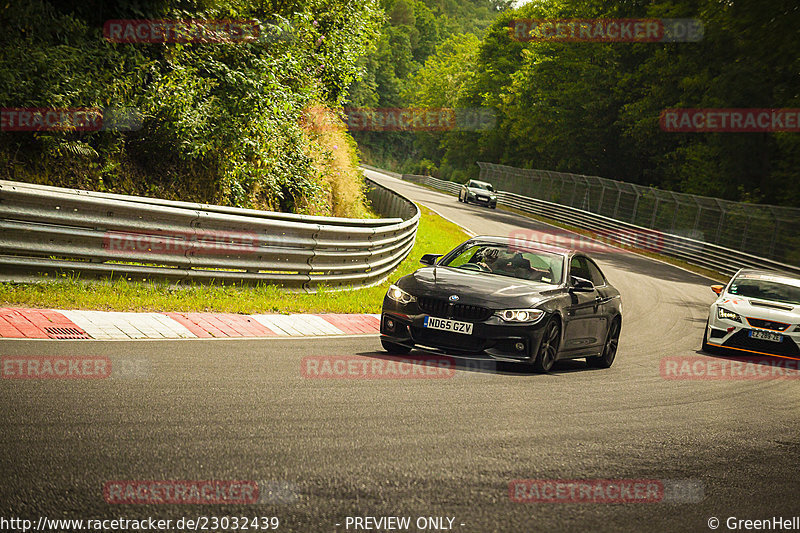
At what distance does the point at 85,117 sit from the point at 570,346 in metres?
7.67

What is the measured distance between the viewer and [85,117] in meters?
12.6

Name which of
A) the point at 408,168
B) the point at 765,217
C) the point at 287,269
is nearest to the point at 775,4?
the point at 765,217

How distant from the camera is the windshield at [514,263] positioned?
409 inches

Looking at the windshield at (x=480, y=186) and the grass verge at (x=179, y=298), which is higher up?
the grass verge at (x=179, y=298)

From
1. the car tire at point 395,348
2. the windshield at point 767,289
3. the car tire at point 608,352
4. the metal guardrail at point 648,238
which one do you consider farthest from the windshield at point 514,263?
the metal guardrail at point 648,238

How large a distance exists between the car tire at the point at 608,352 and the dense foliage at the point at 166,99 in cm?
711

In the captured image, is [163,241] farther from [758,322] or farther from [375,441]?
[758,322]

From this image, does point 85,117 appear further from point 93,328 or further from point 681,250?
point 681,250

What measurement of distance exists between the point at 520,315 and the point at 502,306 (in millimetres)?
213

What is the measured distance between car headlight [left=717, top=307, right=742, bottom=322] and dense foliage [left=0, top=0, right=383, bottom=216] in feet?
27.7

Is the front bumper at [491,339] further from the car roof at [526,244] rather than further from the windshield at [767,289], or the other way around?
the windshield at [767,289]

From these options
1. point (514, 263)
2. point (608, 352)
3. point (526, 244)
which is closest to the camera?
point (514, 263)

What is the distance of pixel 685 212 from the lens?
132 ft

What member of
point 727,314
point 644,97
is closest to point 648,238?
point 644,97
